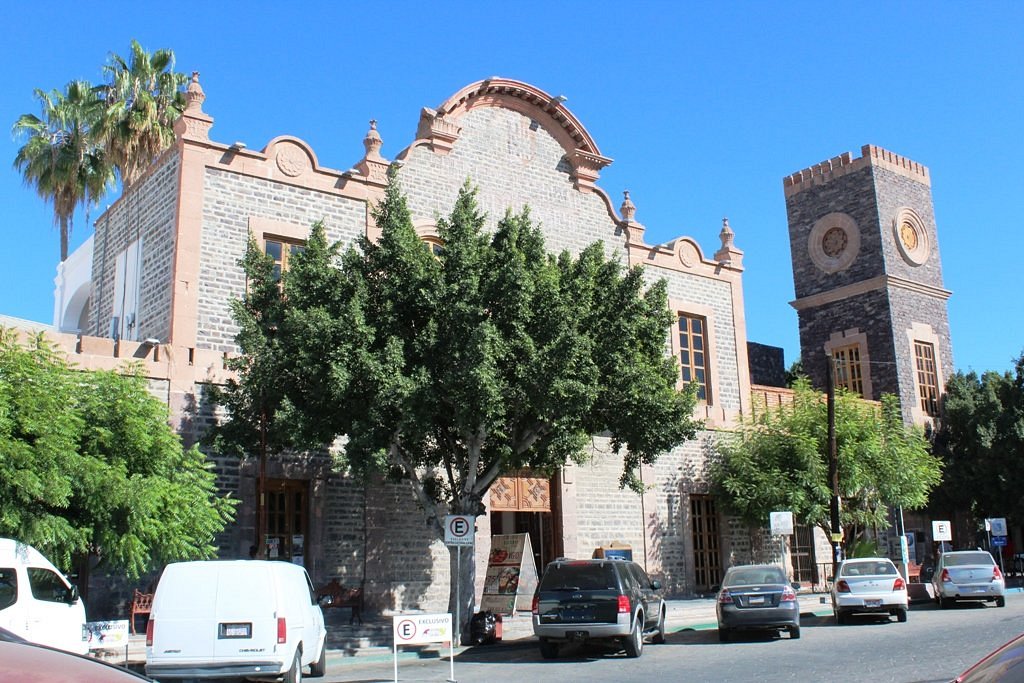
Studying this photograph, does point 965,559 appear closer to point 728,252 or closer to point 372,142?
point 728,252

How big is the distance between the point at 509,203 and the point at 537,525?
8284 mm

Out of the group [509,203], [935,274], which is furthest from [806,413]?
[935,274]

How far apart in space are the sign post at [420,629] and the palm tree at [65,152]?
22108 millimetres

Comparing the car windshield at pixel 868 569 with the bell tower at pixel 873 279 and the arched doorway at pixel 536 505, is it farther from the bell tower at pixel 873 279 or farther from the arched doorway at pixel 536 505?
the bell tower at pixel 873 279

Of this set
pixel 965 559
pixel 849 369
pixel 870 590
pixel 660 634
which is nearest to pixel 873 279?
pixel 849 369

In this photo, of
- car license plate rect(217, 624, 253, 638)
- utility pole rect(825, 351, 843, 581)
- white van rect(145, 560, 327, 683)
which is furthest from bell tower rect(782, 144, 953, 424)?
car license plate rect(217, 624, 253, 638)

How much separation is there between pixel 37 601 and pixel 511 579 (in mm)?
9619

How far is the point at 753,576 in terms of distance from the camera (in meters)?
17.7

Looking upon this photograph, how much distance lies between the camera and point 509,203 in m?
25.2

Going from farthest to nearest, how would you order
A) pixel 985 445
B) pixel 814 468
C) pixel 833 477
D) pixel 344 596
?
1. pixel 985 445
2. pixel 814 468
3. pixel 833 477
4. pixel 344 596

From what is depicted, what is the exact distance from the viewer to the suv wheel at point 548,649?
49.6 feet

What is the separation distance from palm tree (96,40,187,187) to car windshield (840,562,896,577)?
2129 cm

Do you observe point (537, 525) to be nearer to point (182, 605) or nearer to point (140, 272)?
point (140, 272)

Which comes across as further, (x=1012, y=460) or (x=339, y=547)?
(x=1012, y=460)
